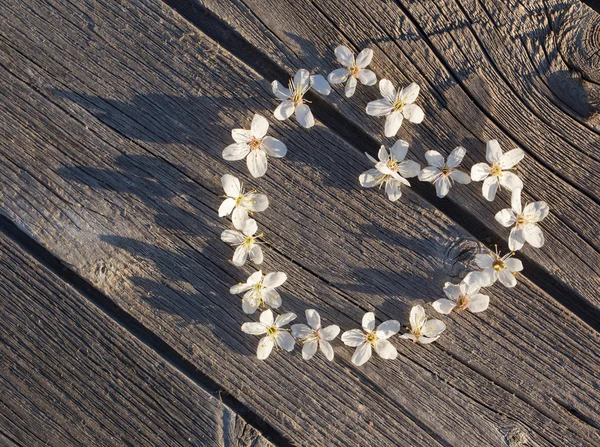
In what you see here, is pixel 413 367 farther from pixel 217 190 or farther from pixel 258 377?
pixel 217 190

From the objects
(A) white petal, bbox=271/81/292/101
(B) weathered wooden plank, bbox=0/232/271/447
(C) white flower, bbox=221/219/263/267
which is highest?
(A) white petal, bbox=271/81/292/101

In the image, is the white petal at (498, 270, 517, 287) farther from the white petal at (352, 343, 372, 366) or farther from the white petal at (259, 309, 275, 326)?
the white petal at (259, 309, 275, 326)

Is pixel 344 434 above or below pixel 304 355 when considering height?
below

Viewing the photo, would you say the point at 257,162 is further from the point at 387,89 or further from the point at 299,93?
the point at 387,89

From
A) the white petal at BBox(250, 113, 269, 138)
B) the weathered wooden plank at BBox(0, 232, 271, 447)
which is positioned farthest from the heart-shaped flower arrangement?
the weathered wooden plank at BBox(0, 232, 271, 447)

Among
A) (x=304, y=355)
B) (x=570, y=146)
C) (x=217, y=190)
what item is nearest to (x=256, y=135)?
(x=217, y=190)

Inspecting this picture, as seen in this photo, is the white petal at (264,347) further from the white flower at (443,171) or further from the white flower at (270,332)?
the white flower at (443,171)

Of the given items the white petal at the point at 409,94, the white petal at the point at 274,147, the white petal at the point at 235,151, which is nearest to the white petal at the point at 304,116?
the white petal at the point at 274,147
